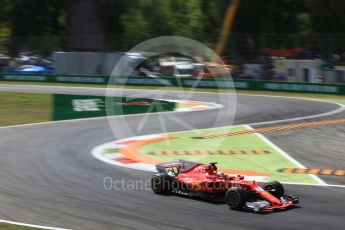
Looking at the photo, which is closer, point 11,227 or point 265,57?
point 11,227

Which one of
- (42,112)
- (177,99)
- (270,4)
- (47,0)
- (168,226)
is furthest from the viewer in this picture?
(47,0)

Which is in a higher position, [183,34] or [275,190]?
[183,34]

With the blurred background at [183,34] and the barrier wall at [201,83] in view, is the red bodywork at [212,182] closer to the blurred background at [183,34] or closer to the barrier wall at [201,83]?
the barrier wall at [201,83]

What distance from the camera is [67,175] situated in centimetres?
1402

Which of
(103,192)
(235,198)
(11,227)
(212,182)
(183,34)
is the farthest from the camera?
(183,34)

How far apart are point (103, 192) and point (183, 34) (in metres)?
51.1

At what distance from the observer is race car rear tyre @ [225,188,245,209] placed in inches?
412

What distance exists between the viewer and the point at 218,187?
36.9 ft

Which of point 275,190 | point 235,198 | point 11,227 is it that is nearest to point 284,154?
point 275,190

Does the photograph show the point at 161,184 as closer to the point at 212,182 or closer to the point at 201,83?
the point at 212,182

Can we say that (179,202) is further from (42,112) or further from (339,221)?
(42,112)

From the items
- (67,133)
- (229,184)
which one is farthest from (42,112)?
(229,184)

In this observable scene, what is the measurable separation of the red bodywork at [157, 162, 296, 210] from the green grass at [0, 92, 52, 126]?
13.5 meters

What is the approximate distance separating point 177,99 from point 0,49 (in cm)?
2192
